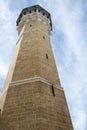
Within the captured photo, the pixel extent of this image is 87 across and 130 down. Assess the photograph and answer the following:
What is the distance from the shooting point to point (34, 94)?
1207 centimetres

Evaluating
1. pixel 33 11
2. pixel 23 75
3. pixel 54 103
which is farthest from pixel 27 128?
pixel 33 11

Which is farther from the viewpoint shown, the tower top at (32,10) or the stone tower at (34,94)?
the tower top at (32,10)

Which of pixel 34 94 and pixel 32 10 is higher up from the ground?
pixel 32 10

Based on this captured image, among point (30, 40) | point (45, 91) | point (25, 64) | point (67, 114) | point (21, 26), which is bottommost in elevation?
point (67, 114)

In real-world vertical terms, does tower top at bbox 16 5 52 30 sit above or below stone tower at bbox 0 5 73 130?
above

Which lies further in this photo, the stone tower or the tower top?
the tower top

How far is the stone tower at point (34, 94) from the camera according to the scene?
11.0m

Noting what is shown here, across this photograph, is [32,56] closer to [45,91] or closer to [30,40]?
[30,40]

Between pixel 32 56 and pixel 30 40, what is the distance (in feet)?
7.67

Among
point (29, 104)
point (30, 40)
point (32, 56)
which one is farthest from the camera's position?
point (30, 40)

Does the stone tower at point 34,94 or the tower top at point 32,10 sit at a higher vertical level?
the tower top at point 32,10

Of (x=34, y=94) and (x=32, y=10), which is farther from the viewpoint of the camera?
(x=32, y=10)

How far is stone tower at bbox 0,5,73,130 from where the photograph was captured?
11.0m

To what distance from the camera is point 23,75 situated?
44.7 feet
